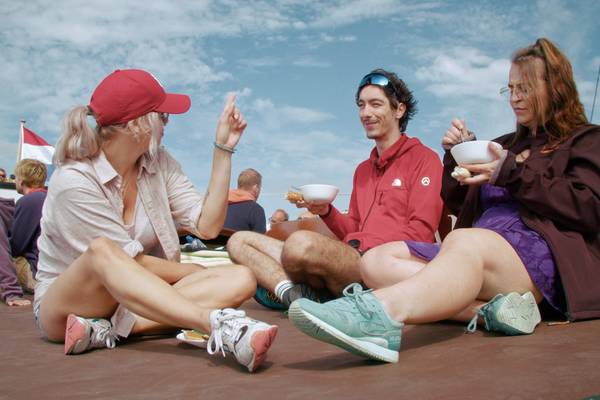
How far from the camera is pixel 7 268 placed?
4.82 meters

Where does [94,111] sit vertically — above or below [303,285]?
above

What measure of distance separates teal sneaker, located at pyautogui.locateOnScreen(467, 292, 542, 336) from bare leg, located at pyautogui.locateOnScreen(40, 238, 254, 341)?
3.37 feet

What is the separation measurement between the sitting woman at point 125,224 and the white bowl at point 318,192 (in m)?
0.52

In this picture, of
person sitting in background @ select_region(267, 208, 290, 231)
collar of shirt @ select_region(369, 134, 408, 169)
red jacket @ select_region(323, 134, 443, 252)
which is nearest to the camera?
red jacket @ select_region(323, 134, 443, 252)

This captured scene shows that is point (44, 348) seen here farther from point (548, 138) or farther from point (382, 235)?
point (548, 138)

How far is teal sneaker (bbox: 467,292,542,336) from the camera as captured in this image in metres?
2.16

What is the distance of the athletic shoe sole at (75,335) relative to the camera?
2225 millimetres

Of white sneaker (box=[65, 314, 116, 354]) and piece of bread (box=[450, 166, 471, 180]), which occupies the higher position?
piece of bread (box=[450, 166, 471, 180])

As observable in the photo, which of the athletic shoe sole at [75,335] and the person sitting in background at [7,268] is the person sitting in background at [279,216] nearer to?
the person sitting in background at [7,268]

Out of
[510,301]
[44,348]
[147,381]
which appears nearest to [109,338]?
[44,348]

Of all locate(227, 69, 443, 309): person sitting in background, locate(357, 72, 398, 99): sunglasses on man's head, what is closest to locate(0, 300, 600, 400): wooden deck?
locate(227, 69, 443, 309): person sitting in background

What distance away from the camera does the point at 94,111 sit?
246 cm

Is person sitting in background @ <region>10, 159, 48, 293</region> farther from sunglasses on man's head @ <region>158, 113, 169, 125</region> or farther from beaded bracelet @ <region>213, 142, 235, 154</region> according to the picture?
beaded bracelet @ <region>213, 142, 235, 154</region>

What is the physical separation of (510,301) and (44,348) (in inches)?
71.8
